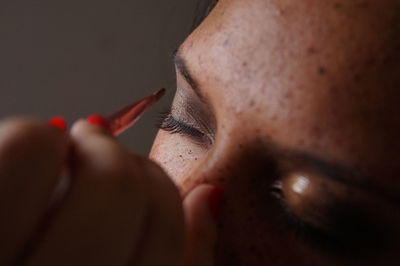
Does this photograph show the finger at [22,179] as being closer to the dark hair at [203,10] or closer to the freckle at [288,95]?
the freckle at [288,95]

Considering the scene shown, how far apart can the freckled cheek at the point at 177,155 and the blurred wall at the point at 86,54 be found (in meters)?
0.58

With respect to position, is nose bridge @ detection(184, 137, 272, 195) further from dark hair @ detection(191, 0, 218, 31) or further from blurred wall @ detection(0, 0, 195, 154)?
blurred wall @ detection(0, 0, 195, 154)

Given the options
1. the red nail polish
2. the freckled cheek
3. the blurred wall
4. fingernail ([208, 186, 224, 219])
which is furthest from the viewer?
the blurred wall

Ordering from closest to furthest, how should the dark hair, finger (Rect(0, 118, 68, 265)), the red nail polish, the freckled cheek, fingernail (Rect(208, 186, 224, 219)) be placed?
1. finger (Rect(0, 118, 68, 265))
2. the red nail polish
3. fingernail (Rect(208, 186, 224, 219))
4. the freckled cheek
5. the dark hair

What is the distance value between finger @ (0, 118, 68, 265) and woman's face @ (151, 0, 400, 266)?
9.5 inches

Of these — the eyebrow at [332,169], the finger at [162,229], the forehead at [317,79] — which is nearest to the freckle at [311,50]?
the forehead at [317,79]

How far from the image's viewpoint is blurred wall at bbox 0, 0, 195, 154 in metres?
1.43

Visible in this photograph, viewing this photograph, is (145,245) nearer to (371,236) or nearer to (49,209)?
(49,209)

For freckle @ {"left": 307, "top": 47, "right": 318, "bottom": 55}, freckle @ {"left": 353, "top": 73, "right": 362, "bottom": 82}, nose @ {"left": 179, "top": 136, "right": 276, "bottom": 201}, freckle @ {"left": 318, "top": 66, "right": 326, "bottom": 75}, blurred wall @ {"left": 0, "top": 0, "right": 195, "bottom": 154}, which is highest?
freckle @ {"left": 307, "top": 47, "right": 318, "bottom": 55}

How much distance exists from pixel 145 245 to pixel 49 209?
8cm

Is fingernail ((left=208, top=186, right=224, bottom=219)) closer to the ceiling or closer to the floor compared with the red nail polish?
closer to the floor

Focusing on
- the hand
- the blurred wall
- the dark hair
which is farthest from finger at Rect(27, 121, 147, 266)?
the blurred wall

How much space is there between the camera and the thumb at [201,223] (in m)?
0.51

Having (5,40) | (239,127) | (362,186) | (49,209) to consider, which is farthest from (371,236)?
Answer: (5,40)
